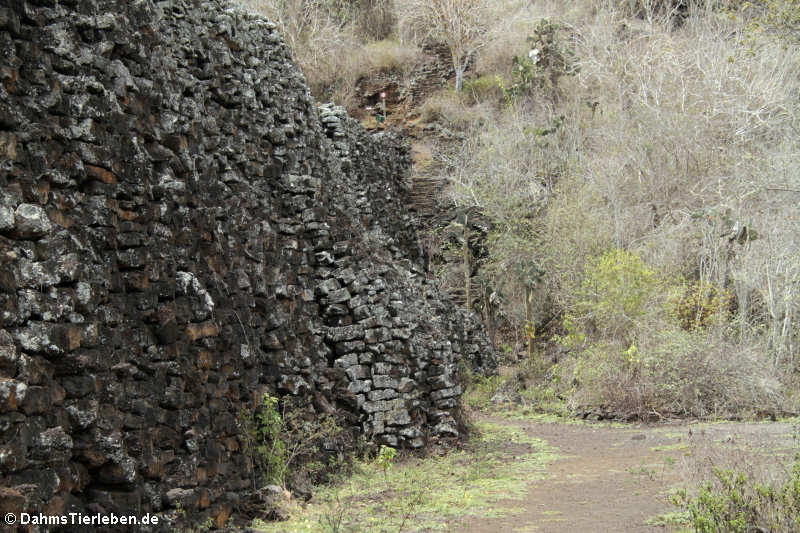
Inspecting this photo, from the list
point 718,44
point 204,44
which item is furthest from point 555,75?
point 204,44

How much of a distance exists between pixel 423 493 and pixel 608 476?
Result: 2.56 meters

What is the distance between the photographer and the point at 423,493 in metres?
7.61

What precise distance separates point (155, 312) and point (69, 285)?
1011mm

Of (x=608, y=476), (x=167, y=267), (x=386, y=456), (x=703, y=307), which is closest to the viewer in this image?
(x=167, y=267)

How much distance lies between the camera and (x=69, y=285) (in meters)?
4.49

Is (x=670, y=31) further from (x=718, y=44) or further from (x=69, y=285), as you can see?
(x=69, y=285)

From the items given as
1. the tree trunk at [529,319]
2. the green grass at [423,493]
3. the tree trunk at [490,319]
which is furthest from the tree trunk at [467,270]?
the green grass at [423,493]

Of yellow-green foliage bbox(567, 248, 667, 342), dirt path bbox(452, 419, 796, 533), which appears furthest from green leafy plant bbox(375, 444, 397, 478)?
yellow-green foliage bbox(567, 248, 667, 342)

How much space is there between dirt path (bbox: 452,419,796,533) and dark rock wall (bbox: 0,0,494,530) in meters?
2.01

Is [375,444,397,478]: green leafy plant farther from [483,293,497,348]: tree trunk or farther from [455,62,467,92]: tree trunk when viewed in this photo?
[455,62,467,92]: tree trunk

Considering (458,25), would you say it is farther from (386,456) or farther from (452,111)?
(386,456)

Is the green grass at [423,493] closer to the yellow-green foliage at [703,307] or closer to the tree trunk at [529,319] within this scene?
the yellow-green foliage at [703,307]

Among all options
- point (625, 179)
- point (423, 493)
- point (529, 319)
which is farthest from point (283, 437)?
point (625, 179)

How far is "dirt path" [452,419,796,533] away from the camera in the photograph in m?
6.65
